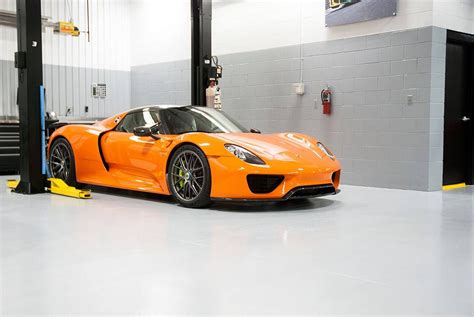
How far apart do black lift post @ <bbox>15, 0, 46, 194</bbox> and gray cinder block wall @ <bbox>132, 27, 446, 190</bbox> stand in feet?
13.3

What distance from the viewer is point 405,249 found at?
3.55 meters

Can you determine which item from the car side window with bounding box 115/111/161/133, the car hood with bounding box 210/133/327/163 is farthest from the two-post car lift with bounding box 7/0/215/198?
the car hood with bounding box 210/133/327/163

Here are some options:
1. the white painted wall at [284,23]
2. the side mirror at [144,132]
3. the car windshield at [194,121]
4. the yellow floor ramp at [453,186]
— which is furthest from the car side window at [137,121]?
the yellow floor ramp at [453,186]

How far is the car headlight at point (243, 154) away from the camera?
16.3 feet

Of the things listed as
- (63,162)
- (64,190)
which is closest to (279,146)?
(64,190)

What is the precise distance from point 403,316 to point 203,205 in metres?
3.10

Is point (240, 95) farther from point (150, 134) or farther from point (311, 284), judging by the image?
point (311, 284)

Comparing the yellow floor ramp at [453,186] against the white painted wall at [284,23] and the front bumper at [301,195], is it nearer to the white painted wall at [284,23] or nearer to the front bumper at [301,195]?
the white painted wall at [284,23]

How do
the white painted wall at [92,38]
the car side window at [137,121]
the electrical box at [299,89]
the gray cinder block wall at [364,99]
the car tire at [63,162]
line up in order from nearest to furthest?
the car side window at [137,121] → the car tire at [63,162] → the gray cinder block wall at [364,99] → the electrical box at [299,89] → the white painted wall at [92,38]

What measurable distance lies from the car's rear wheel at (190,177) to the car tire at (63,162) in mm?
1658

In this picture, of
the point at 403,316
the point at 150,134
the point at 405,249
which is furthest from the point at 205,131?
the point at 403,316

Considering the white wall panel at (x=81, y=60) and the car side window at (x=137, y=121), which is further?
the white wall panel at (x=81, y=60)

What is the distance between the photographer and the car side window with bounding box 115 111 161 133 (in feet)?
19.6

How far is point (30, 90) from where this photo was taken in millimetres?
6273
